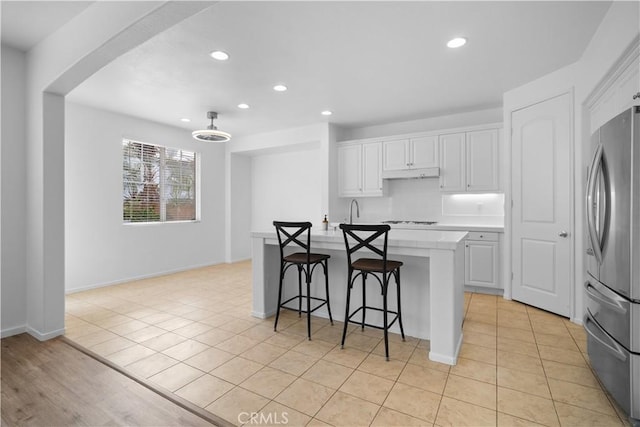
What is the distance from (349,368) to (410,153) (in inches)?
142

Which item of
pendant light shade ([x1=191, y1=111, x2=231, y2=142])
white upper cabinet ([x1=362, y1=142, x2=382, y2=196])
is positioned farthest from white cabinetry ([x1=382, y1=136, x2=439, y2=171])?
pendant light shade ([x1=191, y1=111, x2=231, y2=142])

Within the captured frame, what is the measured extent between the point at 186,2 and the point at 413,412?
2.67 m

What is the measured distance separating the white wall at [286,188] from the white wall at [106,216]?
165 centimetres

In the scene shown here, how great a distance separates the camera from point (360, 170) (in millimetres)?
5418

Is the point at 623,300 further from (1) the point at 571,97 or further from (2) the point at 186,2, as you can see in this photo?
(2) the point at 186,2

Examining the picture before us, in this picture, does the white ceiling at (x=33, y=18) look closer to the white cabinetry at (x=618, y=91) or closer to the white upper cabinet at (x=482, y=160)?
the white cabinetry at (x=618, y=91)

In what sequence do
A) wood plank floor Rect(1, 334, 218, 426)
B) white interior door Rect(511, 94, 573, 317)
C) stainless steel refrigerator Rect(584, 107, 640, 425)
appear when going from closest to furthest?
stainless steel refrigerator Rect(584, 107, 640, 425) → wood plank floor Rect(1, 334, 218, 426) → white interior door Rect(511, 94, 573, 317)

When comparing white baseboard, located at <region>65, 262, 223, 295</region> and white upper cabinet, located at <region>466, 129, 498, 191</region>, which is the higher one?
white upper cabinet, located at <region>466, 129, 498, 191</region>

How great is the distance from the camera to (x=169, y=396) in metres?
1.95

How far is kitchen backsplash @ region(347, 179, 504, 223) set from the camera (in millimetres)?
4699

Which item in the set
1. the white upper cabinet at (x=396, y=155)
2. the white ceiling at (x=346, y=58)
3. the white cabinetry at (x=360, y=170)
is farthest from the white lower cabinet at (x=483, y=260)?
the white ceiling at (x=346, y=58)

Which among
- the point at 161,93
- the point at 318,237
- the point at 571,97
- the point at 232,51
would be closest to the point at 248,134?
the point at 161,93

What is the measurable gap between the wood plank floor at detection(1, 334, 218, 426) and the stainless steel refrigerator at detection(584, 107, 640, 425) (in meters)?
2.33

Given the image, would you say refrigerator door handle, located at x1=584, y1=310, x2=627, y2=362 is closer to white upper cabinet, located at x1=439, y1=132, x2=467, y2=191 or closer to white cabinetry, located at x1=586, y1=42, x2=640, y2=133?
white cabinetry, located at x1=586, y1=42, x2=640, y2=133
